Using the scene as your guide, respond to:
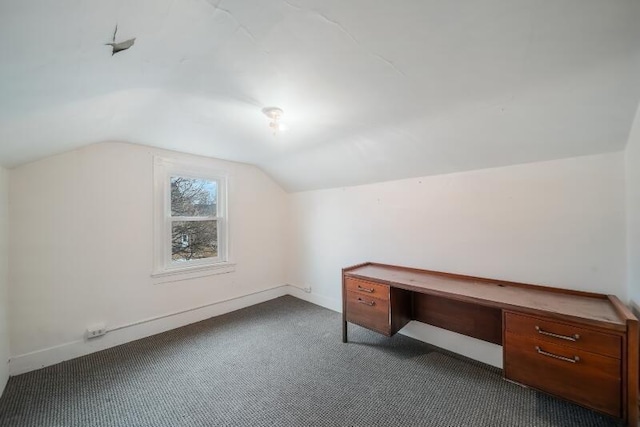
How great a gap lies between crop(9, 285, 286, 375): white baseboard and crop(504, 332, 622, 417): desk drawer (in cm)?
296

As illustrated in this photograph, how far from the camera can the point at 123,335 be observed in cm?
248

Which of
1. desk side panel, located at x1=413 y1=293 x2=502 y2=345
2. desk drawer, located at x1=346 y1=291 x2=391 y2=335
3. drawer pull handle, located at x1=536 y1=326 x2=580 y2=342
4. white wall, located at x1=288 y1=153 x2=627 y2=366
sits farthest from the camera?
desk drawer, located at x1=346 y1=291 x2=391 y2=335

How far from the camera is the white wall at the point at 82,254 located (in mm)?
2035

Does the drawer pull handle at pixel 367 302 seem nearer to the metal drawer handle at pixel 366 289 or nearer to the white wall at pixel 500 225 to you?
the metal drawer handle at pixel 366 289

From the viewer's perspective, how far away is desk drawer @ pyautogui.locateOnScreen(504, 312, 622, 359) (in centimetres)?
127

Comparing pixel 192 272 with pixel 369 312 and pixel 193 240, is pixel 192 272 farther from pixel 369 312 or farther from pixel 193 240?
pixel 369 312

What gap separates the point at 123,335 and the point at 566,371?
138 inches

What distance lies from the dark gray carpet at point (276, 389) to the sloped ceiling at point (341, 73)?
1688 mm

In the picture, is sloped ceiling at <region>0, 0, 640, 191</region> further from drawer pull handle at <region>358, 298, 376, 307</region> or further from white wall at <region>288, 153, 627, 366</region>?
drawer pull handle at <region>358, 298, 376, 307</region>

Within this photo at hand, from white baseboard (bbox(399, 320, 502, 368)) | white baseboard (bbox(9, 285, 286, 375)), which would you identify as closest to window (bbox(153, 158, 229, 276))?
white baseboard (bbox(9, 285, 286, 375))

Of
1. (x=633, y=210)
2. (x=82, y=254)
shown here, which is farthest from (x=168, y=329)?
(x=633, y=210)

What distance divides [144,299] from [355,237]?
244cm

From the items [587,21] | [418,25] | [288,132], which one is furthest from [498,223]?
[288,132]

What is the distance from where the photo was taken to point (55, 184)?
2168 mm
